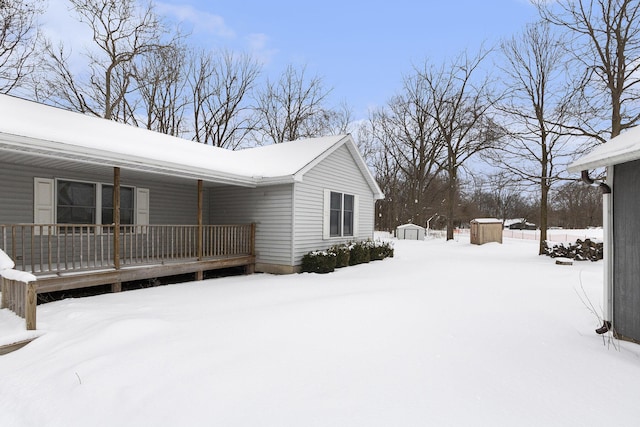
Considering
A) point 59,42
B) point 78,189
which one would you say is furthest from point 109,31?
point 78,189

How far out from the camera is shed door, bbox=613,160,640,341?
395 cm

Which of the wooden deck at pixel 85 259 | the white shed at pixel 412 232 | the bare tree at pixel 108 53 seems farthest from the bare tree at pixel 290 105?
the wooden deck at pixel 85 259

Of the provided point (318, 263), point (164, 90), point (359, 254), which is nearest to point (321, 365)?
point (318, 263)

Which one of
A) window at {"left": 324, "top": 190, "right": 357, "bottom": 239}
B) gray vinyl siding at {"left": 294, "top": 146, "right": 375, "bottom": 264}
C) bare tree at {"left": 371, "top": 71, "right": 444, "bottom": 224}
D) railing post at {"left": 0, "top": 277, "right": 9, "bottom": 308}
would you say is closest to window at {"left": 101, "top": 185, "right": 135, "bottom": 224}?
railing post at {"left": 0, "top": 277, "right": 9, "bottom": 308}

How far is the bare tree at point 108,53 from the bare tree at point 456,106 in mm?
A: 19099

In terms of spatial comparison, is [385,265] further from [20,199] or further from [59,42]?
[59,42]

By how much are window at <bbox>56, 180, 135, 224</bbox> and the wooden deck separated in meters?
0.27

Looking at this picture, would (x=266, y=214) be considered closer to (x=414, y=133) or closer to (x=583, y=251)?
(x=583, y=251)

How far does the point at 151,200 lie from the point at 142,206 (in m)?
0.38

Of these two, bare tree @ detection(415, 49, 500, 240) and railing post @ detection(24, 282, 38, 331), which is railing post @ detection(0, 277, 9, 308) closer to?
railing post @ detection(24, 282, 38, 331)

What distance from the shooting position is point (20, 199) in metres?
7.10

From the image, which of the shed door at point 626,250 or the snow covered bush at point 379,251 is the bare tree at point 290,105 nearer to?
the snow covered bush at point 379,251

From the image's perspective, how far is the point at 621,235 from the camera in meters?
4.20

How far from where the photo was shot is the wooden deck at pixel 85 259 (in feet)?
18.7
